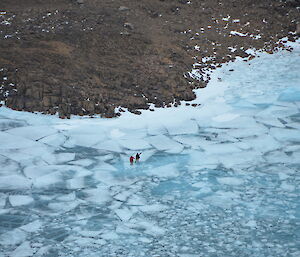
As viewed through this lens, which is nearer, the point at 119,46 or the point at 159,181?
the point at 159,181

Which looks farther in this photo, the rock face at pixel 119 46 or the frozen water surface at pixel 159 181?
the rock face at pixel 119 46

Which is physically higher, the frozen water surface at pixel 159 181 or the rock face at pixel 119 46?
the rock face at pixel 119 46

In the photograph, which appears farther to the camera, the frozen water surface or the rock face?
the rock face

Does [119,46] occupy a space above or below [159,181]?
above

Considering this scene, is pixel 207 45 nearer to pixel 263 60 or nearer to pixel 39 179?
pixel 263 60

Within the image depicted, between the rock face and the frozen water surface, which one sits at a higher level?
the rock face
